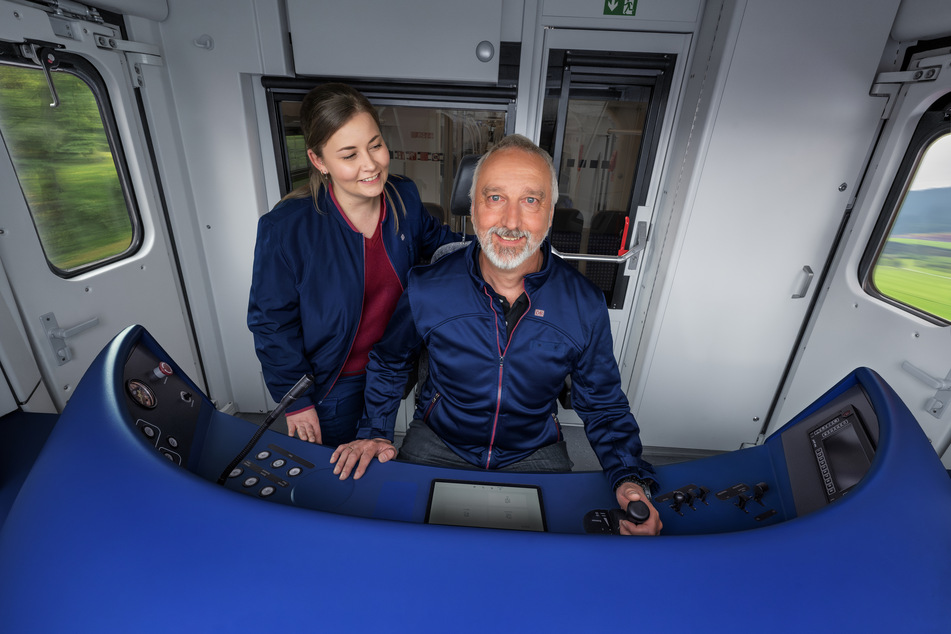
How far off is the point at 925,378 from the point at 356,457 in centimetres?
238

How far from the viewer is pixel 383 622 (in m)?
0.60

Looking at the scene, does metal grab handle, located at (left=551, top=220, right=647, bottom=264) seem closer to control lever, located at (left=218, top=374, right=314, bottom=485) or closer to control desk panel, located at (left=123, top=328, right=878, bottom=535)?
control desk panel, located at (left=123, top=328, right=878, bottom=535)

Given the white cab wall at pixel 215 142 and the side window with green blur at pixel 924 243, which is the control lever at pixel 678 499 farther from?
the white cab wall at pixel 215 142

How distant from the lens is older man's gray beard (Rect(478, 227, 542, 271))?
1478 mm

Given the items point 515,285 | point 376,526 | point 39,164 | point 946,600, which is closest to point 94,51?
point 39,164

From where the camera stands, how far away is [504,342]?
150cm

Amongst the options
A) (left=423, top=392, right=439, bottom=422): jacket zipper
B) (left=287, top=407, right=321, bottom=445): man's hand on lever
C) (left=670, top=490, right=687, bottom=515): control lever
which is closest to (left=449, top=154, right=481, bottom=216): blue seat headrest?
(left=423, top=392, right=439, bottom=422): jacket zipper

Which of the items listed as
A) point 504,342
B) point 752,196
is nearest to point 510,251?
point 504,342

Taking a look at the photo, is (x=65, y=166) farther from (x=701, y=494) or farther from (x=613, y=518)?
(x=701, y=494)

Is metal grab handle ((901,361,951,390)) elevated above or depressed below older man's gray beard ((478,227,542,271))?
below

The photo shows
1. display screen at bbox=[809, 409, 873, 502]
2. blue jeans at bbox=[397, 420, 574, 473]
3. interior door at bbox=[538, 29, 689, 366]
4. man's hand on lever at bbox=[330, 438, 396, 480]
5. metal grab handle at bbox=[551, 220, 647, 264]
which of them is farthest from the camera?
metal grab handle at bbox=[551, 220, 647, 264]

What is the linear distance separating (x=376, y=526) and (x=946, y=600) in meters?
0.85

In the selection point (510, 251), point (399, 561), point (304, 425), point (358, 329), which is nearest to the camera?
point (399, 561)

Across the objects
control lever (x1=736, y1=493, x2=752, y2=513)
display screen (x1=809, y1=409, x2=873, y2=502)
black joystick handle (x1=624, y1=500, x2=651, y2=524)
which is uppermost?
display screen (x1=809, y1=409, x2=873, y2=502)
